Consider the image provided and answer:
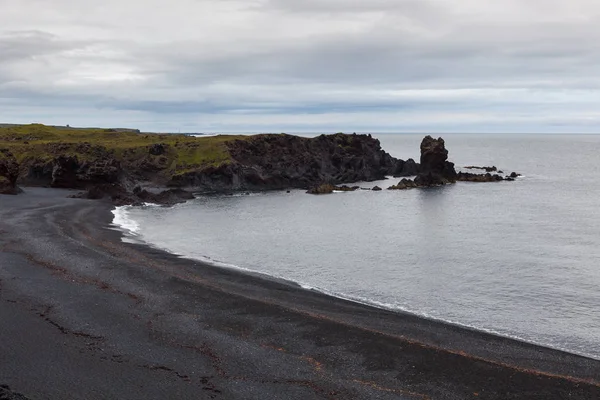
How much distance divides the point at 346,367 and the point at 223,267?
73.6 feet

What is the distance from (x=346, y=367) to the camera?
2250 centimetres

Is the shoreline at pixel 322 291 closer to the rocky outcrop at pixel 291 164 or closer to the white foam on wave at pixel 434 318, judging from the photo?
the white foam on wave at pixel 434 318

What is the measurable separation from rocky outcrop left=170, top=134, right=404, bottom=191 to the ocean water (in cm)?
1223

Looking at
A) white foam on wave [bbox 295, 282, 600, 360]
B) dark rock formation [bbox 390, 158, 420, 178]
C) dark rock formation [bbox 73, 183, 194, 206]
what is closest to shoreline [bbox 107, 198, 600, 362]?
white foam on wave [bbox 295, 282, 600, 360]

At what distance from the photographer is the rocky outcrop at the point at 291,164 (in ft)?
373

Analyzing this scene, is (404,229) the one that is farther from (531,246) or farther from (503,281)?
(503,281)

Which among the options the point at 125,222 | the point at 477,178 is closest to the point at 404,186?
the point at 477,178

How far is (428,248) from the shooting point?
5406 centimetres

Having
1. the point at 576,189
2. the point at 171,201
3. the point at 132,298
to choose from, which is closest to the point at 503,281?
the point at 132,298

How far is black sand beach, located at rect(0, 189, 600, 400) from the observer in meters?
20.2

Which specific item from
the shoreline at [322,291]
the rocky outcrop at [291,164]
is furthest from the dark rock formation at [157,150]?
the shoreline at [322,291]

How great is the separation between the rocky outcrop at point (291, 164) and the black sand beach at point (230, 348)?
251ft

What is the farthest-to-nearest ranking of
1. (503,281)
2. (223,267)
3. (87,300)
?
(223,267)
(503,281)
(87,300)

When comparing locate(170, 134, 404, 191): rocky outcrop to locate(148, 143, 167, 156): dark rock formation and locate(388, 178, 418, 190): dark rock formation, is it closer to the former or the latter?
locate(148, 143, 167, 156): dark rock formation
